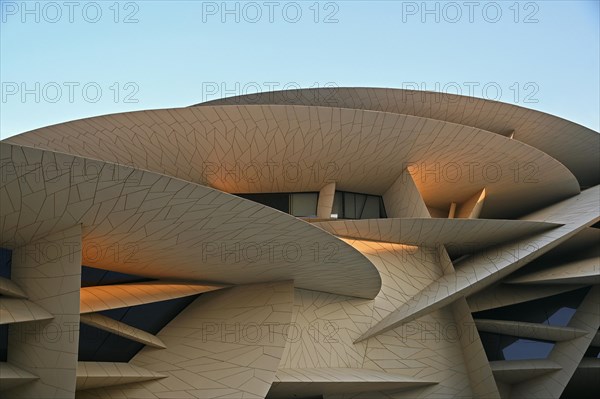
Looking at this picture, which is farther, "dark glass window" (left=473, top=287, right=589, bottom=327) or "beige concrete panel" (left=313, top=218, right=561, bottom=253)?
"dark glass window" (left=473, top=287, right=589, bottom=327)

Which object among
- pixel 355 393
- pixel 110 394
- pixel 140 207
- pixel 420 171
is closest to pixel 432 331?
pixel 355 393

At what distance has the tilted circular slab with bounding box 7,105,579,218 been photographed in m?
22.6

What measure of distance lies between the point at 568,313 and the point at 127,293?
18532mm

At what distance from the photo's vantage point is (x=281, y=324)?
1969 centimetres

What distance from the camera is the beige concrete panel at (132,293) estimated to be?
1716 centimetres

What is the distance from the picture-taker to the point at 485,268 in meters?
24.7

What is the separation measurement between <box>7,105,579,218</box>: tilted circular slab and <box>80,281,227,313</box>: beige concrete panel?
527 cm

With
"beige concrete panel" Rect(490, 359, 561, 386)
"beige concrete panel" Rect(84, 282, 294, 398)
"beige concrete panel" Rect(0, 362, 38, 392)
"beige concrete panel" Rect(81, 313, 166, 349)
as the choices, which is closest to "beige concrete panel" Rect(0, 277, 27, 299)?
"beige concrete panel" Rect(0, 362, 38, 392)

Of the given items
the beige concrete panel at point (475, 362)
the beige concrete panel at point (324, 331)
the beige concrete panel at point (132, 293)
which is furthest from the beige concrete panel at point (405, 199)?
the beige concrete panel at point (132, 293)

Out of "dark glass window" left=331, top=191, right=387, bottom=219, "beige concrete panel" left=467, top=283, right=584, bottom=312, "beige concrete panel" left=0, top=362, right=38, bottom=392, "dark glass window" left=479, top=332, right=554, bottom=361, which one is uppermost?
"dark glass window" left=331, top=191, right=387, bottom=219

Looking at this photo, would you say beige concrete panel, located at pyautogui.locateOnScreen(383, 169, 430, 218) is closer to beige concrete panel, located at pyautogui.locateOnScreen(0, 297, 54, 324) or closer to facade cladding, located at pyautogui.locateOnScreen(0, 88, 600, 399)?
facade cladding, located at pyautogui.locateOnScreen(0, 88, 600, 399)

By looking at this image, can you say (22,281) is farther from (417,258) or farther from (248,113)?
(417,258)

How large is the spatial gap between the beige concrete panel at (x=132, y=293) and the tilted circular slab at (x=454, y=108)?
34.3 ft

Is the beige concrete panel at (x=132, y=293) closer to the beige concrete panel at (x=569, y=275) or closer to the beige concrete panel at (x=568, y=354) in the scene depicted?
the beige concrete panel at (x=569, y=275)
